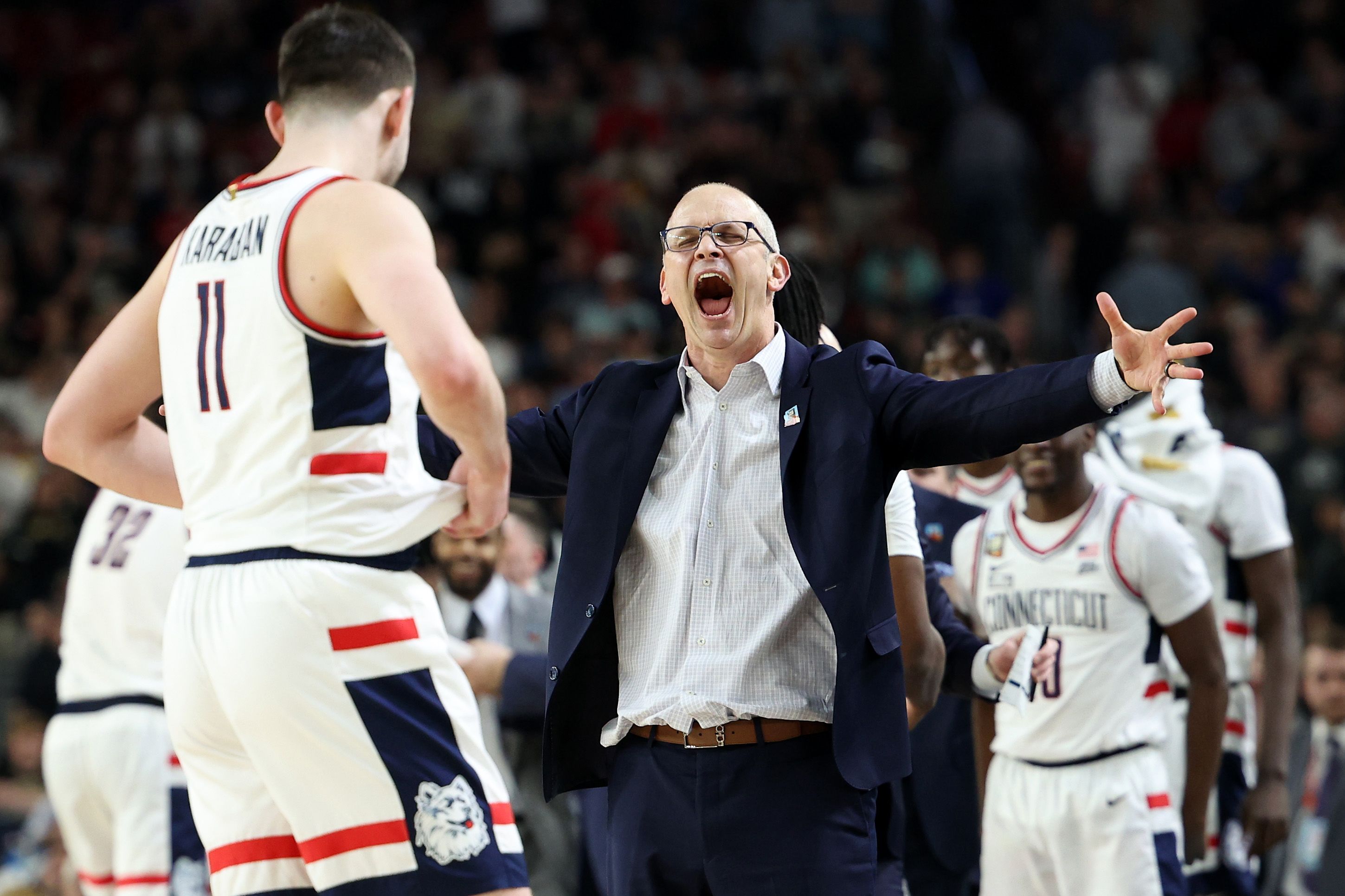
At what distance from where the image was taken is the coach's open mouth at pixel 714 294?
4305mm

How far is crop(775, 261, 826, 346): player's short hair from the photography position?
5113mm

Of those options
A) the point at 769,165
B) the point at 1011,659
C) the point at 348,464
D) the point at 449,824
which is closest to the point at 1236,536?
the point at 1011,659

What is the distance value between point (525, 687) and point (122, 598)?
222 cm

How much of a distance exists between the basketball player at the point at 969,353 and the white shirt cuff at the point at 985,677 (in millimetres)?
1196

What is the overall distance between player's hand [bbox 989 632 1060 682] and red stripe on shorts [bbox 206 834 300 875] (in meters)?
2.22

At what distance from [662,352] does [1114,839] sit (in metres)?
7.48

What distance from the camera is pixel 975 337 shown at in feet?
20.5

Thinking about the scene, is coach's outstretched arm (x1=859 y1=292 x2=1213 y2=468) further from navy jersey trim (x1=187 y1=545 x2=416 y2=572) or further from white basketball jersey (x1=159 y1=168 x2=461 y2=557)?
navy jersey trim (x1=187 y1=545 x2=416 y2=572)

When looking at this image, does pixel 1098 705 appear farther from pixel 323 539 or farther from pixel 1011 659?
pixel 323 539

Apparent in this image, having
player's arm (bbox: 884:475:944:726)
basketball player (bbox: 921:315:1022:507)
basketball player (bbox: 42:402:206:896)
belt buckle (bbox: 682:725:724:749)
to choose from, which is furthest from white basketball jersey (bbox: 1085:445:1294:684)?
basketball player (bbox: 42:402:206:896)

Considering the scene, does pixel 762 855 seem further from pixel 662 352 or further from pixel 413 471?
pixel 662 352

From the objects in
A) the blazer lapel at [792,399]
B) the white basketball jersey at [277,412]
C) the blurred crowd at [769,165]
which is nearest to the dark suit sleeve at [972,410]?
the blazer lapel at [792,399]

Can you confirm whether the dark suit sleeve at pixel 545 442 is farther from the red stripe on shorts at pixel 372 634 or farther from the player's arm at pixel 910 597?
the player's arm at pixel 910 597

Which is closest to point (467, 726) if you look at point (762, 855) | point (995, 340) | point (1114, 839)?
point (762, 855)
